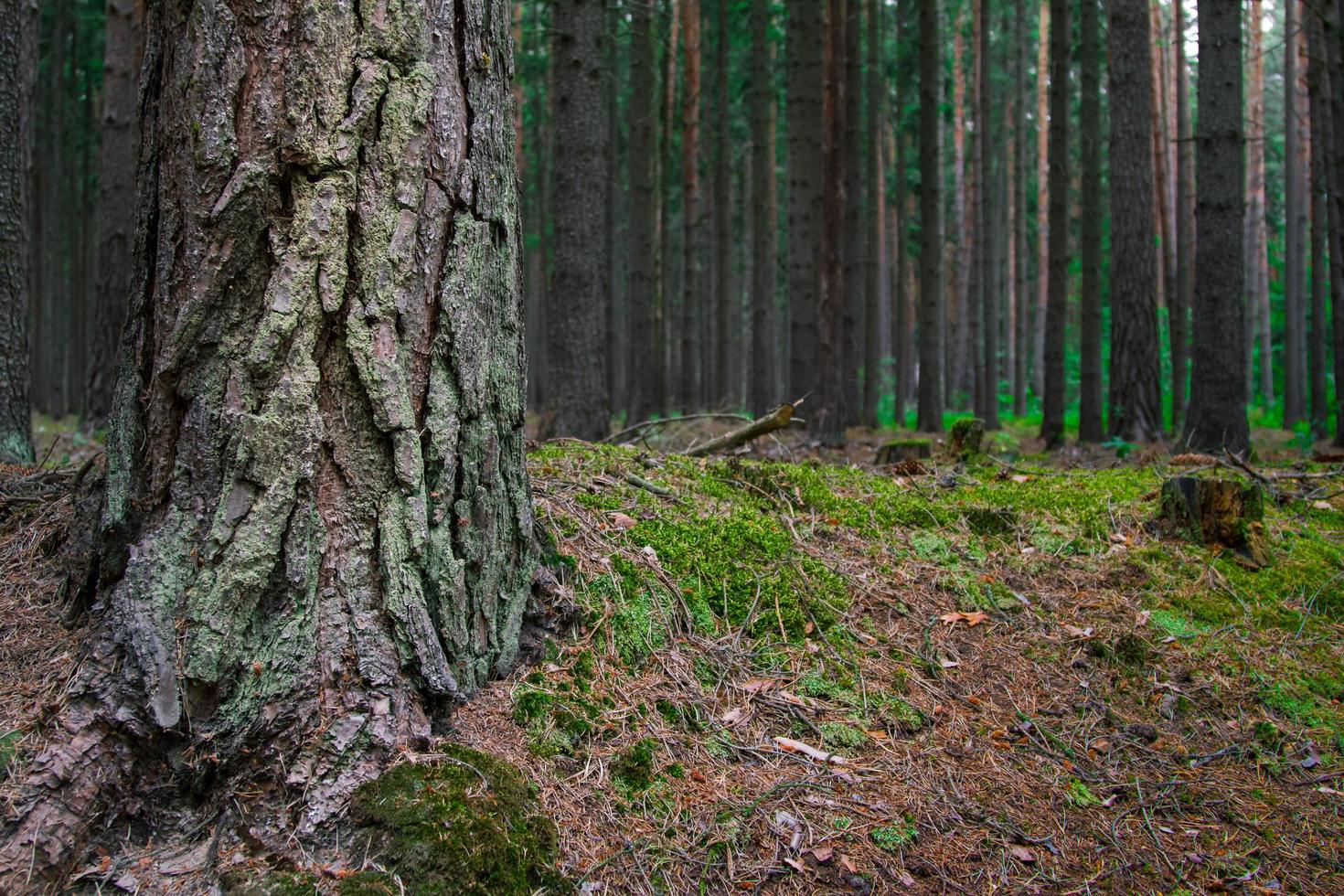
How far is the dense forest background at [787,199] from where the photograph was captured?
9344 mm

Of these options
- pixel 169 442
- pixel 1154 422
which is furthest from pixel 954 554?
pixel 1154 422

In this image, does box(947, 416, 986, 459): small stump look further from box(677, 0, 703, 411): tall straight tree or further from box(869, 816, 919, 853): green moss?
box(677, 0, 703, 411): tall straight tree

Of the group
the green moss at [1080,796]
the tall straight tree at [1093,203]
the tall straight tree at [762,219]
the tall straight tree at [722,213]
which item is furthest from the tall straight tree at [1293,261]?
the green moss at [1080,796]

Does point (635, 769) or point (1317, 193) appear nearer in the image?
point (635, 769)

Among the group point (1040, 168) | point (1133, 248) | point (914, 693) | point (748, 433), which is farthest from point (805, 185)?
point (1040, 168)

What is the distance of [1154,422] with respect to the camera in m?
8.77

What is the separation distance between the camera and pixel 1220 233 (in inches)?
302

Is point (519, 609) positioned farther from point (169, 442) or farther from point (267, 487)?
point (169, 442)

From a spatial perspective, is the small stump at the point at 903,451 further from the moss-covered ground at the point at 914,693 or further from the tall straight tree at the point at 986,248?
the tall straight tree at the point at 986,248

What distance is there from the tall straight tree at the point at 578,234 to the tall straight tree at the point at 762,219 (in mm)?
5188

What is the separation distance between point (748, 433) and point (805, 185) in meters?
6.83

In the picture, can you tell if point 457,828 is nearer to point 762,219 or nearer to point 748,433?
point 748,433

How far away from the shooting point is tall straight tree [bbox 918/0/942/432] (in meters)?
12.4

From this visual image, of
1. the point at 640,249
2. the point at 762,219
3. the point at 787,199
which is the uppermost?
the point at 762,219
